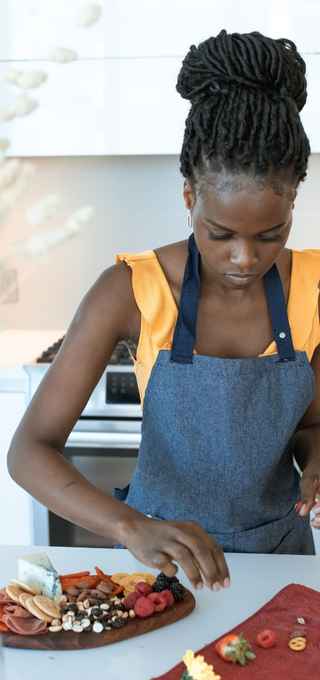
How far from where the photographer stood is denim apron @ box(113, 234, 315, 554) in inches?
58.4

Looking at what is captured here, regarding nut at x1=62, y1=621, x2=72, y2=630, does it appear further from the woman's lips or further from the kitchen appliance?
the kitchen appliance

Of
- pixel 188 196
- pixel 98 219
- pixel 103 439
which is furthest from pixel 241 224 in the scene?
pixel 98 219

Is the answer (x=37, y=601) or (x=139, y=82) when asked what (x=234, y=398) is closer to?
(x=37, y=601)

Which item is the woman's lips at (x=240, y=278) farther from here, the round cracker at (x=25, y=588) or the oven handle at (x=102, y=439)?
the oven handle at (x=102, y=439)

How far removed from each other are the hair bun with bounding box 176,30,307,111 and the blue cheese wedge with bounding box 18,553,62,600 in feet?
2.24

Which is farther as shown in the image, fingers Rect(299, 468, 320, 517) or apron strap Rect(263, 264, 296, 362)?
apron strap Rect(263, 264, 296, 362)

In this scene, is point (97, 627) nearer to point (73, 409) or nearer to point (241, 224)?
point (73, 409)

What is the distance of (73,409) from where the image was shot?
1.44m

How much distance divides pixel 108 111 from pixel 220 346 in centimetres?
155

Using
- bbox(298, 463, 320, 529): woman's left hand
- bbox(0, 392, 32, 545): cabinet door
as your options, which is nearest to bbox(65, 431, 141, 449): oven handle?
bbox(0, 392, 32, 545): cabinet door

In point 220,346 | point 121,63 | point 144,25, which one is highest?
point 144,25

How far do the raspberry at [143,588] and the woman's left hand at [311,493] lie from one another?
256 millimetres

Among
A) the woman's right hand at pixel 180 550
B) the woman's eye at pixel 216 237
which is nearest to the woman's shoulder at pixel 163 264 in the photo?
the woman's eye at pixel 216 237

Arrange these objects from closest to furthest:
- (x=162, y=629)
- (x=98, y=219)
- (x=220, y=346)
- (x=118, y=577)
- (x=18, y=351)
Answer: (x=162, y=629) < (x=118, y=577) < (x=220, y=346) < (x=18, y=351) < (x=98, y=219)
